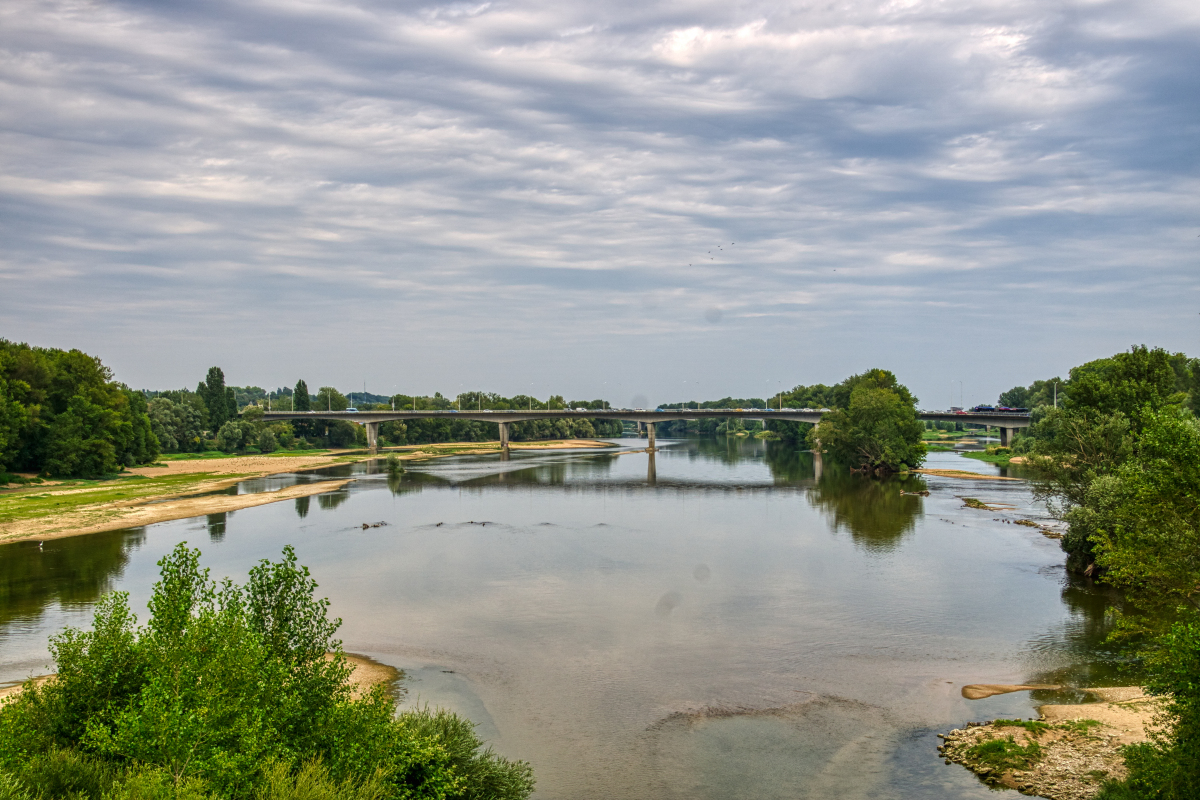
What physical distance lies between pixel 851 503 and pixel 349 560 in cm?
4831

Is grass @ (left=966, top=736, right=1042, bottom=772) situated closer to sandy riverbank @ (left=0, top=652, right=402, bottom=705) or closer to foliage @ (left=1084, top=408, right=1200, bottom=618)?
foliage @ (left=1084, top=408, right=1200, bottom=618)

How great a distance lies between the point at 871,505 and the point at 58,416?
86.6 m

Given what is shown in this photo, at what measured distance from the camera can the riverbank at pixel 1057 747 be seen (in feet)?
69.2

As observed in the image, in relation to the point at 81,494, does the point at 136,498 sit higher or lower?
lower

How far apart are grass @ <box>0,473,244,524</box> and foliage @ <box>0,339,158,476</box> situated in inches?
136

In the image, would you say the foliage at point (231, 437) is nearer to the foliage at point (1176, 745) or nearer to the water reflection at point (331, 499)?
the water reflection at point (331, 499)

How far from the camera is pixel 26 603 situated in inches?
1545

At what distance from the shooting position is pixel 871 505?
7688 centimetres

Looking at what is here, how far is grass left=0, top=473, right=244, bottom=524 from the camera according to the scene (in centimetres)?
6756

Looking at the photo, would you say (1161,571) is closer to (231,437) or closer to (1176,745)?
(1176,745)

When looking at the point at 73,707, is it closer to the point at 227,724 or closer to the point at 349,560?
the point at 227,724

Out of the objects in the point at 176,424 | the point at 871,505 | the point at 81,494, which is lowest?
the point at 871,505

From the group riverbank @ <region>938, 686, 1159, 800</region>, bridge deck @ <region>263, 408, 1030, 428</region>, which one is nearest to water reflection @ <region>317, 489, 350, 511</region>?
bridge deck @ <region>263, 408, 1030, 428</region>

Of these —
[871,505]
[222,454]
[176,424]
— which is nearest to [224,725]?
[871,505]
